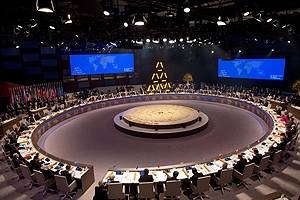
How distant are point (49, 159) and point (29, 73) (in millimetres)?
14667

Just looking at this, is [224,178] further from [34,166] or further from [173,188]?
[34,166]

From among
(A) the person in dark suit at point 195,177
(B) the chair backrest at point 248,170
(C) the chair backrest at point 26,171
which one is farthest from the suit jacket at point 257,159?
(C) the chair backrest at point 26,171

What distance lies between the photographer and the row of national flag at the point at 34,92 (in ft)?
54.0

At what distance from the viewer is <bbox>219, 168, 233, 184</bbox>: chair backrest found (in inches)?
240

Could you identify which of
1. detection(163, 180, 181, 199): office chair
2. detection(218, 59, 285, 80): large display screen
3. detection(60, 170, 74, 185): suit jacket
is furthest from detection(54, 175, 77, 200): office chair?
detection(218, 59, 285, 80): large display screen

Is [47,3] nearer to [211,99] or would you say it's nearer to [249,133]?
[249,133]

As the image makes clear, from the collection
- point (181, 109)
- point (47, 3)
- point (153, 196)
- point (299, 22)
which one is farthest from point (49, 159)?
point (299, 22)

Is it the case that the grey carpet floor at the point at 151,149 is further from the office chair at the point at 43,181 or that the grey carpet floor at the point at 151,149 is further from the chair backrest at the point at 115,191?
the chair backrest at the point at 115,191

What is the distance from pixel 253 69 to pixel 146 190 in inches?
775

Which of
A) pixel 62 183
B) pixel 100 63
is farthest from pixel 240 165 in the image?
pixel 100 63

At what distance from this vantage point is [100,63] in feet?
71.1

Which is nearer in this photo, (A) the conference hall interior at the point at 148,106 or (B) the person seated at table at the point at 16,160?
(A) the conference hall interior at the point at 148,106

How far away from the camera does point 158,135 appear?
10.9 meters

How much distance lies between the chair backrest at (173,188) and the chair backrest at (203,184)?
23.0 inches
